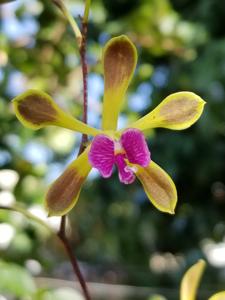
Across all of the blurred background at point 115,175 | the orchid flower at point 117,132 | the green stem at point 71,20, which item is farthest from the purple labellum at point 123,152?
the blurred background at point 115,175

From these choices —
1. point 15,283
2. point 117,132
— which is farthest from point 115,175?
point 117,132

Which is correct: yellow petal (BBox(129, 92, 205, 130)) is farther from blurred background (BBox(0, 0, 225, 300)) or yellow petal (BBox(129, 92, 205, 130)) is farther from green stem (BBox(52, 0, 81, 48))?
blurred background (BBox(0, 0, 225, 300))

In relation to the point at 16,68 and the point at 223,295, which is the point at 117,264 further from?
the point at 223,295

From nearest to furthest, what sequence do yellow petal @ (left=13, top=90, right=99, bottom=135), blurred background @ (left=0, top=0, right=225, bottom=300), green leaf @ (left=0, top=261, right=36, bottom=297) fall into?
yellow petal @ (left=13, top=90, right=99, bottom=135), green leaf @ (left=0, top=261, right=36, bottom=297), blurred background @ (left=0, top=0, right=225, bottom=300)

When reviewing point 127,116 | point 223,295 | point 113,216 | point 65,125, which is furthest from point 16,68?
point 113,216

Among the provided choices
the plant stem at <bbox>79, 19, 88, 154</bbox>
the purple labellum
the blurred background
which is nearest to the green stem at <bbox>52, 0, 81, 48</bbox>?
the plant stem at <bbox>79, 19, 88, 154</bbox>

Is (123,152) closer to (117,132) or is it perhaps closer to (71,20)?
(117,132)
